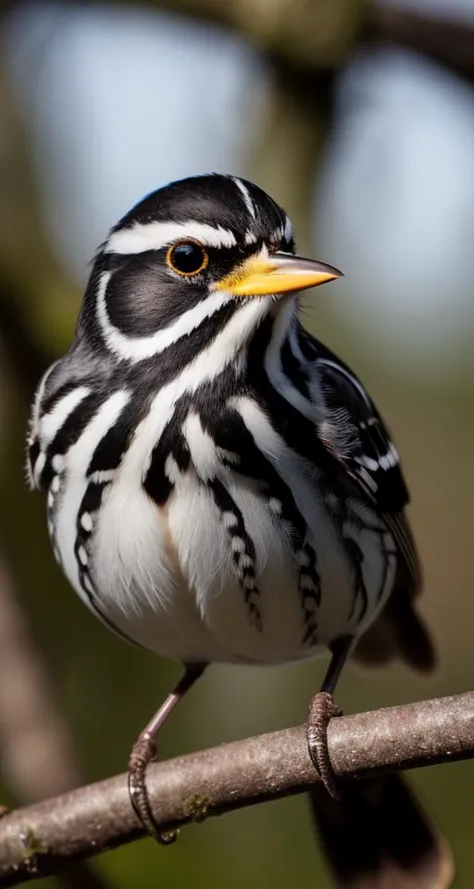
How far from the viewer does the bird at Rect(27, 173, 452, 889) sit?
5113 millimetres

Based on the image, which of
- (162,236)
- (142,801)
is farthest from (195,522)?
(142,801)

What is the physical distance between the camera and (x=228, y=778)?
5.19 metres

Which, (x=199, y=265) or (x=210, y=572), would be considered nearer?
(x=199, y=265)

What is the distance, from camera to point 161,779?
5508 millimetres

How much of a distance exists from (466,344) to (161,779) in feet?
22.7

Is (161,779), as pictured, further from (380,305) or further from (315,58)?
(380,305)

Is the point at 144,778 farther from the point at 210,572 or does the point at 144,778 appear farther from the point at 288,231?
the point at 288,231

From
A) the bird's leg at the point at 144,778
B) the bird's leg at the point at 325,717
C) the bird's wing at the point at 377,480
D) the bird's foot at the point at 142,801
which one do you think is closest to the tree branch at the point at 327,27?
the bird's wing at the point at 377,480

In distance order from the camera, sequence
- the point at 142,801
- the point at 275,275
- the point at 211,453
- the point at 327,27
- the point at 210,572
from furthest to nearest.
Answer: the point at 327,27, the point at 142,801, the point at 210,572, the point at 211,453, the point at 275,275

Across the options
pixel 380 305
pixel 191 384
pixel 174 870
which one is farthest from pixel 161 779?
pixel 380 305

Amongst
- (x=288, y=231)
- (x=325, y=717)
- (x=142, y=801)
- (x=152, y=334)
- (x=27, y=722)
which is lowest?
(x=27, y=722)

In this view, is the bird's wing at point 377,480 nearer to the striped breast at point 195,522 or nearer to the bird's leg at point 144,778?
the striped breast at point 195,522

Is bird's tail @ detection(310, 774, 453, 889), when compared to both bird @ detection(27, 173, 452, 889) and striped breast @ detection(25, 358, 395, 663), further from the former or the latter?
striped breast @ detection(25, 358, 395, 663)

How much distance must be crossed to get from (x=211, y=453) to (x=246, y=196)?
0.92 metres
